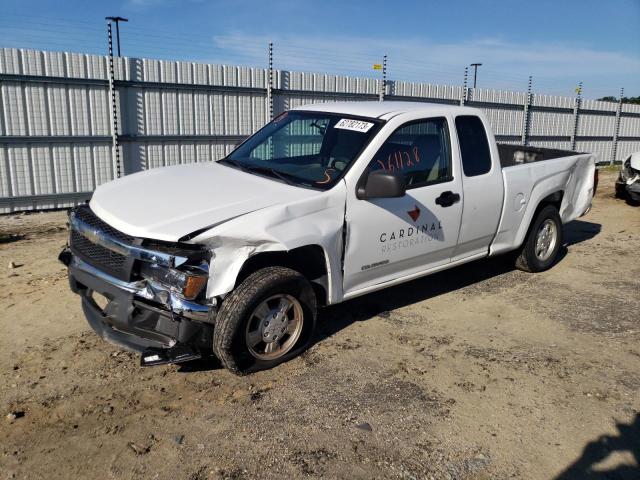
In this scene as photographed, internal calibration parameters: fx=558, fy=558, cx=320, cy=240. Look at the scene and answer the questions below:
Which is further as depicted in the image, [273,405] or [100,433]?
[273,405]

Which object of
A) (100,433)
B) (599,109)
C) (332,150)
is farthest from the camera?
(599,109)

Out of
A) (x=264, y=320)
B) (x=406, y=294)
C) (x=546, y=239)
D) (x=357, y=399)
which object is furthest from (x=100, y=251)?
(x=546, y=239)

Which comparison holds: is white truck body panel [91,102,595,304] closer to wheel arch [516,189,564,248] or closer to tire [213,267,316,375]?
wheel arch [516,189,564,248]

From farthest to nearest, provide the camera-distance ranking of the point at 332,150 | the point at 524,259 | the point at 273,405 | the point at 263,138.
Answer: the point at 524,259
the point at 263,138
the point at 332,150
the point at 273,405

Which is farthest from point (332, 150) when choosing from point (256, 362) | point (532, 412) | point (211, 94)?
point (211, 94)

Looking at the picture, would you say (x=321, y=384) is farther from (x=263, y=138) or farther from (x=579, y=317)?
(x=579, y=317)

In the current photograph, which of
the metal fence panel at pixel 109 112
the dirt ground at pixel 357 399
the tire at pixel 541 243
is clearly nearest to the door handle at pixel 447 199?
the dirt ground at pixel 357 399

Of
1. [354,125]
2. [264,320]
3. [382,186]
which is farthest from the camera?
[354,125]

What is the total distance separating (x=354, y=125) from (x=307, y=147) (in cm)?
48

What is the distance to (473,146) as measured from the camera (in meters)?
5.25

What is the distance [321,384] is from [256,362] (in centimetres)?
48

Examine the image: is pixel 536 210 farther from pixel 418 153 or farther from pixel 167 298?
pixel 167 298

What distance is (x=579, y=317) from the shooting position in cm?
530

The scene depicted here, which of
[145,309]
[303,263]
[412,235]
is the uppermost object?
[412,235]
